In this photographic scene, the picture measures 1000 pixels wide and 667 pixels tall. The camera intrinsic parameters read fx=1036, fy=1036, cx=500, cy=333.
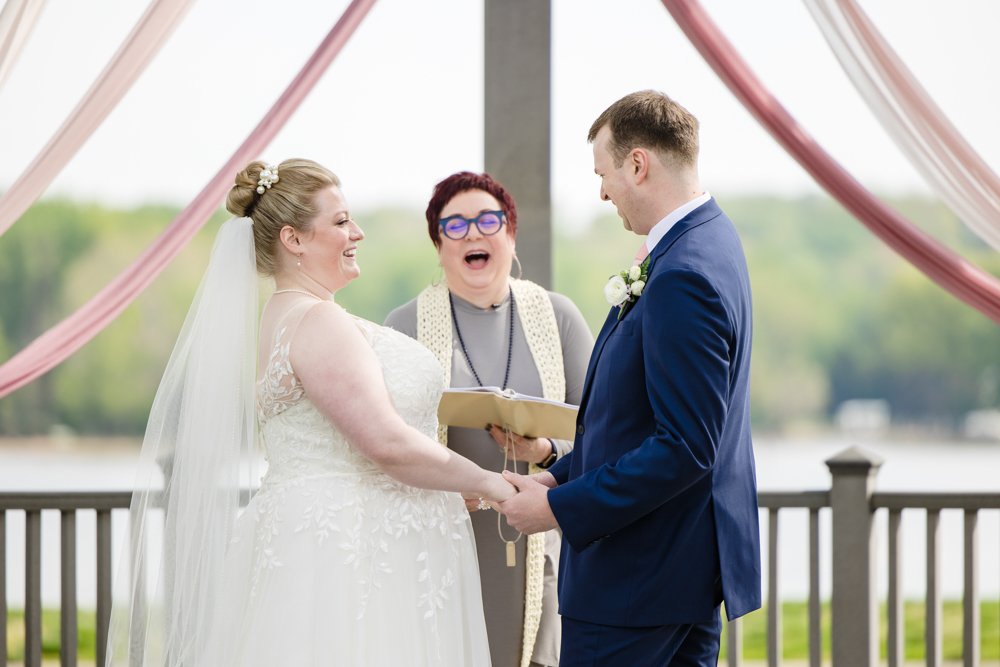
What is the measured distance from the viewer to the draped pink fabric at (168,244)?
371 centimetres

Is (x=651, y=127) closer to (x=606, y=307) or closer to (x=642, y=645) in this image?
(x=642, y=645)

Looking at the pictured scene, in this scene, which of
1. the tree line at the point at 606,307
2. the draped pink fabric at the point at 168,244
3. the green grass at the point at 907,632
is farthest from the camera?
the tree line at the point at 606,307

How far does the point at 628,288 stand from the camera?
221 cm

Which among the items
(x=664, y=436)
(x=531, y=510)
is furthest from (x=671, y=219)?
(x=531, y=510)

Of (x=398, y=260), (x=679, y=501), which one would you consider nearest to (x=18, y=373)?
(x=679, y=501)

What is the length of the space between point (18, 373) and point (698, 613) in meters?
2.66

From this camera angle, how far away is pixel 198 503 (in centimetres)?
243

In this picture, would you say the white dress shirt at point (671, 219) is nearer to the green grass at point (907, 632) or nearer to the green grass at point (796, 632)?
the green grass at point (796, 632)

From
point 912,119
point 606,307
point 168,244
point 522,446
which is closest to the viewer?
point 522,446

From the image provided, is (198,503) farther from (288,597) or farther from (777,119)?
(777,119)

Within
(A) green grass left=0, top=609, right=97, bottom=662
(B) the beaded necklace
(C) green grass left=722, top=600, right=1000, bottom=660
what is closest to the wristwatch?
(B) the beaded necklace

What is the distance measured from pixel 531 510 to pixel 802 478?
2039 cm

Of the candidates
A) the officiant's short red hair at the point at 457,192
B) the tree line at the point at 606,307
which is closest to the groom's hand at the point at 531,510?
the officiant's short red hair at the point at 457,192

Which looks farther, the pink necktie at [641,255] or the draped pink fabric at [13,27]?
the draped pink fabric at [13,27]
